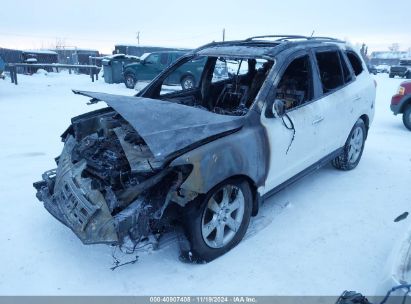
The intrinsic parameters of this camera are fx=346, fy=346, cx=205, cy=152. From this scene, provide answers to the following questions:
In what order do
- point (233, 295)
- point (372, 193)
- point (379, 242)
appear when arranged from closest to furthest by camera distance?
point (233, 295) < point (379, 242) < point (372, 193)

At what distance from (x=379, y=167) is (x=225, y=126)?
369 cm

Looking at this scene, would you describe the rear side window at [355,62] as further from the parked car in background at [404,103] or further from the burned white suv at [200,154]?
the parked car in background at [404,103]

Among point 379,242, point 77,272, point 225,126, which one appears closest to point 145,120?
point 225,126

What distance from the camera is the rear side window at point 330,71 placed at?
176 inches

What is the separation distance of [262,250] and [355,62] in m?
3.38

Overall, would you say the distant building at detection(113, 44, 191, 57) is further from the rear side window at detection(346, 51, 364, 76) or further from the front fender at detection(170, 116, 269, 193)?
the front fender at detection(170, 116, 269, 193)

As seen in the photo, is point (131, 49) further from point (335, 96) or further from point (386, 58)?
point (386, 58)

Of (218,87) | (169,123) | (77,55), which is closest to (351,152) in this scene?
(218,87)

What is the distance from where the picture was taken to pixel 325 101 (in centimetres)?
416

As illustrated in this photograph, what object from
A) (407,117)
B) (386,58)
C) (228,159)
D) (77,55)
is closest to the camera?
(228,159)

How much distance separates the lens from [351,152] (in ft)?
17.2

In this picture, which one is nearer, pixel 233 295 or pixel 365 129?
pixel 233 295

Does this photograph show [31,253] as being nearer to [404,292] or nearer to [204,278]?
[204,278]

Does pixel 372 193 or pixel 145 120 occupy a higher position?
pixel 145 120
